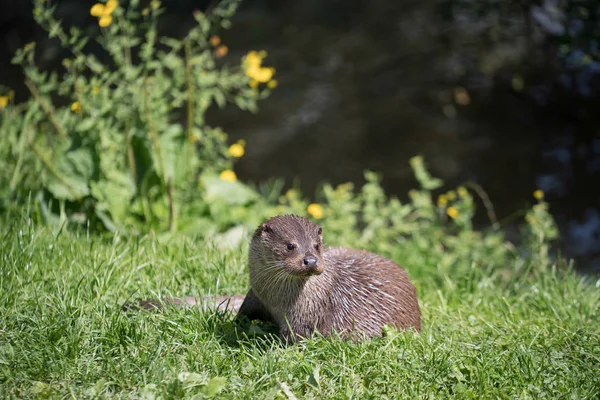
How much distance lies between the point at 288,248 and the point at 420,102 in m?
6.22

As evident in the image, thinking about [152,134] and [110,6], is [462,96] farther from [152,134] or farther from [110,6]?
[110,6]

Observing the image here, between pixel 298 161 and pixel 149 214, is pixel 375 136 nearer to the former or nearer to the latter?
pixel 298 161

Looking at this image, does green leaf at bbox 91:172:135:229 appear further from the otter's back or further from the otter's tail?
the otter's back

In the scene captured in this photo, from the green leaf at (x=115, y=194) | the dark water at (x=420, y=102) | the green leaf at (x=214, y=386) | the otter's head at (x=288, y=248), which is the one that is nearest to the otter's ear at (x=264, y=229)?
the otter's head at (x=288, y=248)

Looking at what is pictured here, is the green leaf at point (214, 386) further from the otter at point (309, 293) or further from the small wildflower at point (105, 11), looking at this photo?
the small wildflower at point (105, 11)

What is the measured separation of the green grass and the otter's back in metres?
0.15

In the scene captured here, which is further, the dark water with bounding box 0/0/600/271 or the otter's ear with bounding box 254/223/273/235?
the dark water with bounding box 0/0/600/271

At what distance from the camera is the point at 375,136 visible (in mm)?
9234

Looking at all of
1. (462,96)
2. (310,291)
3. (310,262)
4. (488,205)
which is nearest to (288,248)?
(310,262)

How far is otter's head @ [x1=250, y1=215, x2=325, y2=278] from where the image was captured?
12.1ft

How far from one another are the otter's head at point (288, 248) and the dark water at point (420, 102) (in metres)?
4.25

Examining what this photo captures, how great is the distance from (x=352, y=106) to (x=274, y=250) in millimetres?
6118

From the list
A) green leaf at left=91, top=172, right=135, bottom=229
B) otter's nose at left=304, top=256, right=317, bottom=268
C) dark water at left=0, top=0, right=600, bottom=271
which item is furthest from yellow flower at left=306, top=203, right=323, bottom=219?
otter's nose at left=304, top=256, right=317, bottom=268

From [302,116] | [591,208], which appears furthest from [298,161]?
[591,208]
